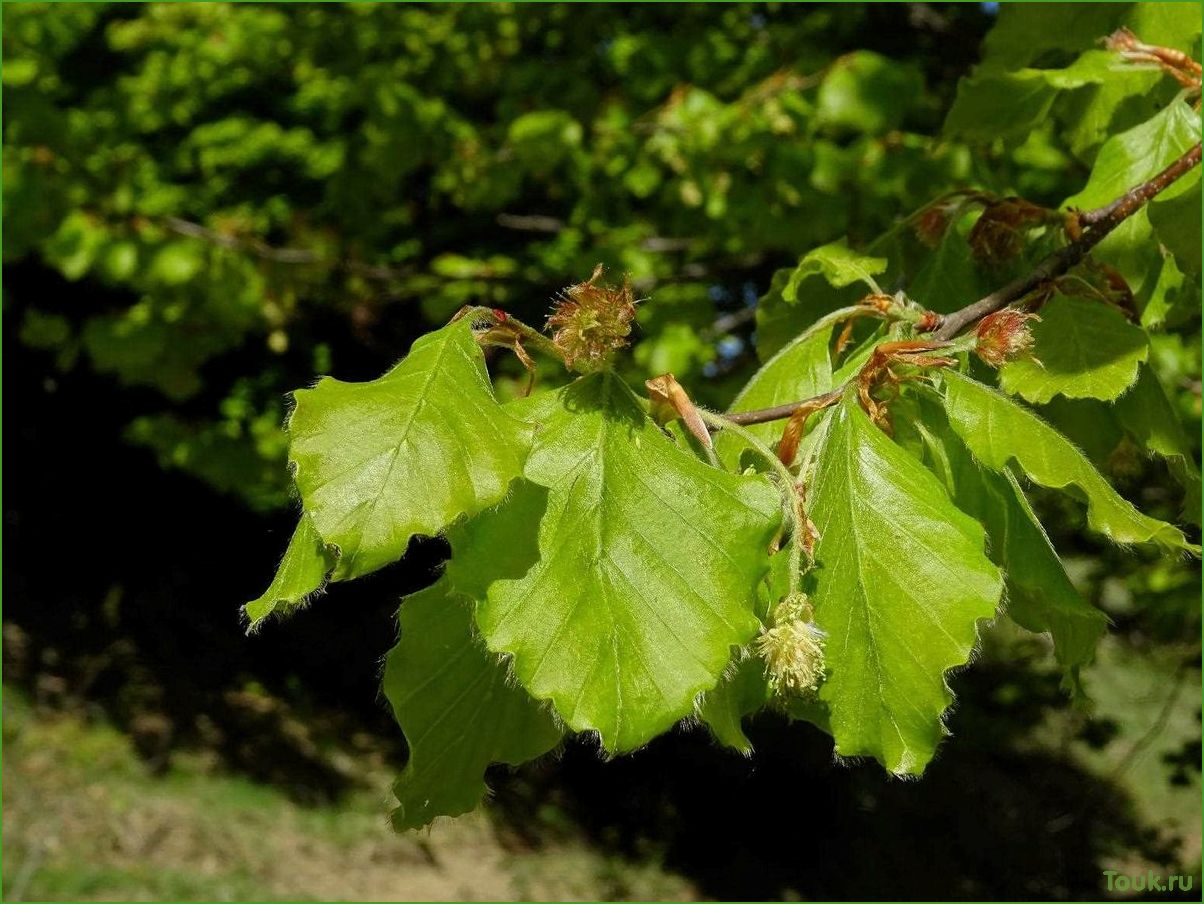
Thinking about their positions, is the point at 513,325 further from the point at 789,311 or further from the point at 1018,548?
the point at 789,311

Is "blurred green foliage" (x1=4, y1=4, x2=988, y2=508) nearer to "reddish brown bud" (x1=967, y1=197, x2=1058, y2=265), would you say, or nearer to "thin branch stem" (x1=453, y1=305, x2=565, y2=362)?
"reddish brown bud" (x1=967, y1=197, x2=1058, y2=265)

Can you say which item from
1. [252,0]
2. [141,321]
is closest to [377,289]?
[141,321]

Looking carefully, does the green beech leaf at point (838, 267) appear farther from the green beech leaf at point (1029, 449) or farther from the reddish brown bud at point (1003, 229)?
the green beech leaf at point (1029, 449)

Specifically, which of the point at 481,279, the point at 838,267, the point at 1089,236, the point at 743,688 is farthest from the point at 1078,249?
the point at 481,279

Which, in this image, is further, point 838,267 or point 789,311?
point 789,311

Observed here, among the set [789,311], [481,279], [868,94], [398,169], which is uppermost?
[789,311]

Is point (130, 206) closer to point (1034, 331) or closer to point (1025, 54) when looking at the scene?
point (1025, 54)

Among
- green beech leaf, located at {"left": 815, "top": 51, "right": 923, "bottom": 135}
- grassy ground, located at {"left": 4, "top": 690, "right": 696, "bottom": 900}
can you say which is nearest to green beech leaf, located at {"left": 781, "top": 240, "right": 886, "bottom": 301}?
green beech leaf, located at {"left": 815, "top": 51, "right": 923, "bottom": 135}
